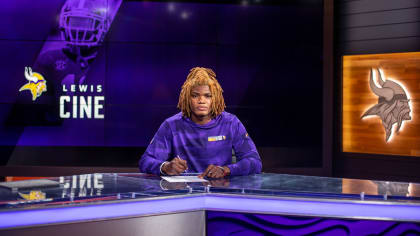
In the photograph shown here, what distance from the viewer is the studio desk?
69.1 inches

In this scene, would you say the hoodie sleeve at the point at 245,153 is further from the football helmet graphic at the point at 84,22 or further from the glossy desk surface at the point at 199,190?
the football helmet graphic at the point at 84,22

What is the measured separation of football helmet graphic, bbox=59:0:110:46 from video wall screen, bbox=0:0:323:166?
13 mm

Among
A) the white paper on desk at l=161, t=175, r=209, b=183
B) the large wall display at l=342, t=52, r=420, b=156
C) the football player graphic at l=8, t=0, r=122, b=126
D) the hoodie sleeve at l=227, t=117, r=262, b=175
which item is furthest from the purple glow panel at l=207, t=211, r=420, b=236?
the football player graphic at l=8, t=0, r=122, b=126

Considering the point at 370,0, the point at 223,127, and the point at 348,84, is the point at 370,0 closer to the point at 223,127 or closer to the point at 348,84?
the point at 348,84

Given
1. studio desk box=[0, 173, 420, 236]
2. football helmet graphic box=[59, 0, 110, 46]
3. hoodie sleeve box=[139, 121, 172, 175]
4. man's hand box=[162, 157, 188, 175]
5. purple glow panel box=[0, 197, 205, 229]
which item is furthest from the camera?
football helmet graphic box=[59, 0, 110, 46]

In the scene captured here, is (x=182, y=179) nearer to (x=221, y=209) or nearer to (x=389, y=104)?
(x=221, y=209)

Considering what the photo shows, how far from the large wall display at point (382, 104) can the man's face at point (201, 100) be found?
175 inches

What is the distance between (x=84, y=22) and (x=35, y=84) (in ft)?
3.43

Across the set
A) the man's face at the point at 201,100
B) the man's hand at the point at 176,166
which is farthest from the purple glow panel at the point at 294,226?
the man's face at the point at 201,100

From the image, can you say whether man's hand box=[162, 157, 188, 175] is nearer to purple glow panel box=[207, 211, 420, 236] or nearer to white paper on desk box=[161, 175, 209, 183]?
white paper on desk box=[161, 175, 209, 183]

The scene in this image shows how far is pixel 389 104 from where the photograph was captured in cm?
636

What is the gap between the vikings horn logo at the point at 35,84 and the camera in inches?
261

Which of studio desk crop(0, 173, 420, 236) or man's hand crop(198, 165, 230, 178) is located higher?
man's hand crop(198, 165, 230, 178)

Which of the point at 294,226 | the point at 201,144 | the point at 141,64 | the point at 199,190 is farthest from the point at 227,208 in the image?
the point at 141,64
